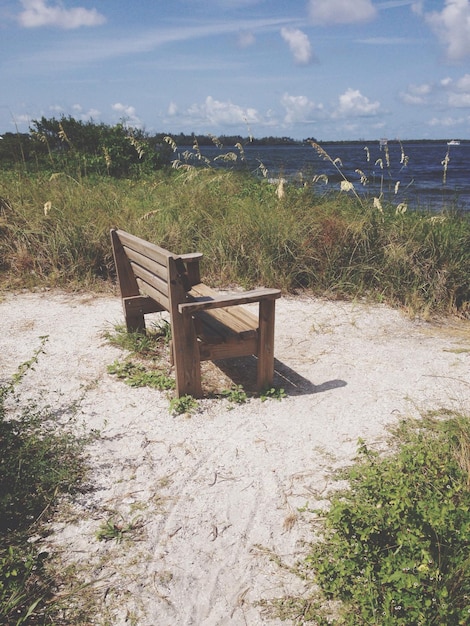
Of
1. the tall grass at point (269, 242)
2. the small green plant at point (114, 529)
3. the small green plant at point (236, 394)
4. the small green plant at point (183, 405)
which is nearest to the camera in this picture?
the small green plant at point (114, 529)

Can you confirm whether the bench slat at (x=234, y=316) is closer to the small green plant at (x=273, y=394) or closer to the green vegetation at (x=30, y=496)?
the small green plant at (x=273, y=394)

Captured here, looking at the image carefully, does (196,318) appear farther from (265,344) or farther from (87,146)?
(87,146)

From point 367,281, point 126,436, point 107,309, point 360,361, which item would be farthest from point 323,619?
point 367,281

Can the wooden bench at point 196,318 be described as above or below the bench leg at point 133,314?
above

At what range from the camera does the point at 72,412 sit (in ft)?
13.2

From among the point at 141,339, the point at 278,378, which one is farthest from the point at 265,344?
the point at 141,339

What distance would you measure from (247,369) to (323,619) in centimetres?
265

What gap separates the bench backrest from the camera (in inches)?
145

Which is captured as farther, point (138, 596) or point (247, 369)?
point (247, 369)

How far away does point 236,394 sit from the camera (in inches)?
166

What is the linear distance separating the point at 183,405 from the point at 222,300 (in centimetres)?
86

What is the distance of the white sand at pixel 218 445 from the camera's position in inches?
100

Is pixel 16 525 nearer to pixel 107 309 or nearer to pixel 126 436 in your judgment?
pixel 126 436

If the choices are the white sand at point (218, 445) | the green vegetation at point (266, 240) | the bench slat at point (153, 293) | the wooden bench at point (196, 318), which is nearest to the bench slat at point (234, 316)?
the wooden bench at point (196, 318)
